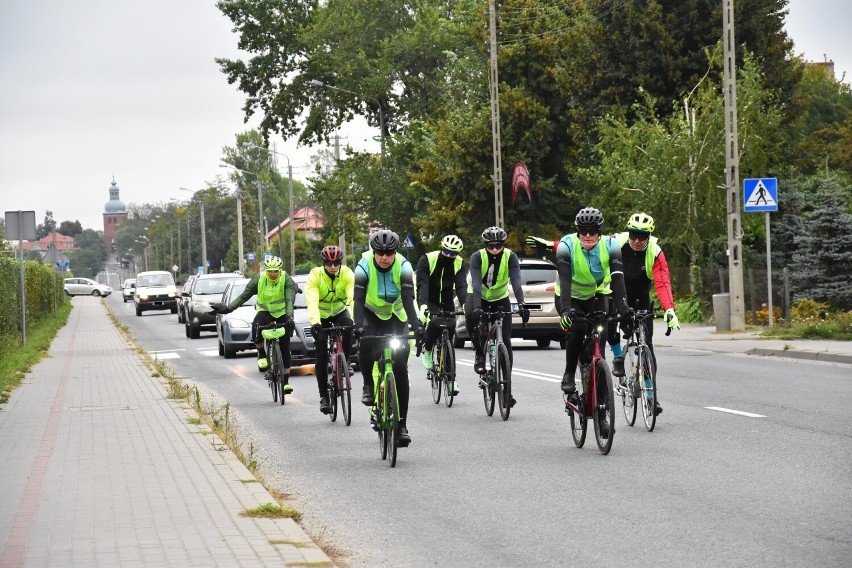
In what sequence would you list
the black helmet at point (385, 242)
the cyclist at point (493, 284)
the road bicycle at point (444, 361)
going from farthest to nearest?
the road bicycle at point (444, 361)
the cyclist at point (493, 284)
the black helmet at point (385, 242)

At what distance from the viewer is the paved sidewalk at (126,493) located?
6.49 metres

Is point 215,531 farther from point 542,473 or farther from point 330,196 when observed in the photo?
point 330,196

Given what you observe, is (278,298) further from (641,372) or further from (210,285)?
(210,285)

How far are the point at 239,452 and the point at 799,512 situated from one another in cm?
455

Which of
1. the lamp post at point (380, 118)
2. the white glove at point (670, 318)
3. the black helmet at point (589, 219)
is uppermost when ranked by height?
the lamp post at point (380, 118)

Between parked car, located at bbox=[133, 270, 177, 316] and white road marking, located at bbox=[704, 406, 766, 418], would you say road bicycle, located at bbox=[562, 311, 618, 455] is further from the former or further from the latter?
parked car, located at bbox=[133, 270, 177, 316]

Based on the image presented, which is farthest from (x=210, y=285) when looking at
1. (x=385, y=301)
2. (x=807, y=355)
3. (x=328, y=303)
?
(x=385, y=301)

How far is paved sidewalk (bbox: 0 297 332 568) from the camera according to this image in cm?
649

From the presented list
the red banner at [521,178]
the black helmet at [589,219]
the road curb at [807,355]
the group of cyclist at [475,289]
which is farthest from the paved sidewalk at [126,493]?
the red banner at [521,178]

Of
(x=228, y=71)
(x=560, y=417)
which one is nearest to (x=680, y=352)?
(x=560, y=417)

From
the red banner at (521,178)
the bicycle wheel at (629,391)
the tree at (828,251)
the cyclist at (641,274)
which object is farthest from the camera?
the red banner at (521,178)

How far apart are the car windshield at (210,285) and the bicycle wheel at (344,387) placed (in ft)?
80.8

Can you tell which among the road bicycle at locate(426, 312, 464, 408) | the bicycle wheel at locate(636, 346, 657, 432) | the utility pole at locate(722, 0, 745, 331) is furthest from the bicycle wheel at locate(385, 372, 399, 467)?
the utility pole at locate(722, 0, 745, 331)

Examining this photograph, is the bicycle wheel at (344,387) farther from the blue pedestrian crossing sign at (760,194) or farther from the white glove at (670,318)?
the blue pedestrian crossing sign at (760,194)
